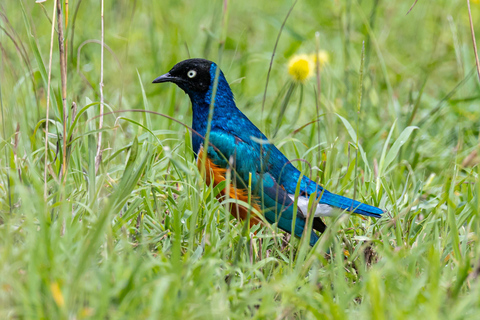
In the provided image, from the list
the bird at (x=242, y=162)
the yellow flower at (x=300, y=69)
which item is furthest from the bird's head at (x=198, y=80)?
the yellow flower at (x=300, y=69)

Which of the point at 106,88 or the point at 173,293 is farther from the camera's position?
the point at 106,88

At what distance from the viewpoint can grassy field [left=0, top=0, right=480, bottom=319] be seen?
1.97m

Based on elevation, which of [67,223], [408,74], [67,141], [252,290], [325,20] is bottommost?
[252,290]

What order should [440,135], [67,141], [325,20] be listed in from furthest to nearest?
[325,20] → [440,135] → [67,141]

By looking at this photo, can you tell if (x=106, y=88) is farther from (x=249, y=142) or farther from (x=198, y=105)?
(x=249, y=142)

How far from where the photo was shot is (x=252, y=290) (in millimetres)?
2447

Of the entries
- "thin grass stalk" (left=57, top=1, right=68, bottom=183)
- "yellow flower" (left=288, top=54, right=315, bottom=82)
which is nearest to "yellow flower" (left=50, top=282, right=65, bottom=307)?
"thin grass stalk" (left=57, top=1, right=68, bottom=183)

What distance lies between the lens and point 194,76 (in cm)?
361

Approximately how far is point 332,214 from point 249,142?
653 millimetres

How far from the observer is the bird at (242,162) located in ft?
10.5

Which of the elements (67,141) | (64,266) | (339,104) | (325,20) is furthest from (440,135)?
(64,266)

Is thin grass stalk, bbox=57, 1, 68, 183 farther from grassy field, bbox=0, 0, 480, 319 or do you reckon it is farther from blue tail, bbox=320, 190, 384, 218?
blue tail, bbox=320, 190, 384, 218

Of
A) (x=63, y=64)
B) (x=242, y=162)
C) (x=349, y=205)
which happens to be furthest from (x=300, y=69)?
(x=63, y=64)

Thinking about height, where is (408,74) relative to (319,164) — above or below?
above
